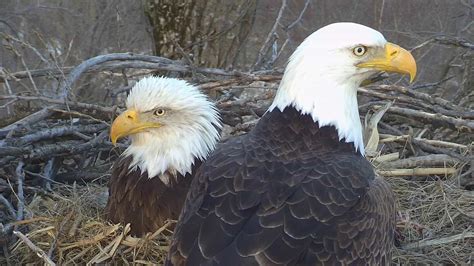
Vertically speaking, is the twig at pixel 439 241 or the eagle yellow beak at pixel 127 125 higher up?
the eagle yellow beak at pixel 127 125

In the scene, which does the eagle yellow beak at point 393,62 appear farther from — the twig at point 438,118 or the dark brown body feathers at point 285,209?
the twig at point 438,118

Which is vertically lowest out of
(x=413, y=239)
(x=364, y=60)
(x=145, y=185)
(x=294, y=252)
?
(x=413, y=239)

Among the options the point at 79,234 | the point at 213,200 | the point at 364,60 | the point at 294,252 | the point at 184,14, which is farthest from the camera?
the point at 184,14

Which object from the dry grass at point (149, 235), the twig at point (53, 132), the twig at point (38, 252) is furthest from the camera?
the twig at point (53, 132)

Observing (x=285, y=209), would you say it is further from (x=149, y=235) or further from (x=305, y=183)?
(x=149, y=235)

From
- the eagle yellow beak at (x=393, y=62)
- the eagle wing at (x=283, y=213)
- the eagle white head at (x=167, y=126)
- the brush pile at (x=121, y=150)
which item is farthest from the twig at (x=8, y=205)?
the eagle yellow beak at (x=393, y=62)

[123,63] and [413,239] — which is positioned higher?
[123,63]

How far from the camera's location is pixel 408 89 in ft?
14.6

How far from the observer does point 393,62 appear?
3.48m

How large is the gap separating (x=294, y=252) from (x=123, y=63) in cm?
219

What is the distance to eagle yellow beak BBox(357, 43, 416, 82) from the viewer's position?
3.48 m

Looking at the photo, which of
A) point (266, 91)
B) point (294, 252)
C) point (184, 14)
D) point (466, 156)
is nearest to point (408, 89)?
point (466, 156)

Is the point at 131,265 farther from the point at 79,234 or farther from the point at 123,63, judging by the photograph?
the point at 123,63

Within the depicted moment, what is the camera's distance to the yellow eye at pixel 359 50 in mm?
3463
